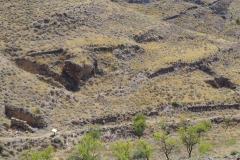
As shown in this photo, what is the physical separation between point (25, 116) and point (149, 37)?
30.9 metres

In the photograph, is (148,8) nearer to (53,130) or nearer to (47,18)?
(47,18)

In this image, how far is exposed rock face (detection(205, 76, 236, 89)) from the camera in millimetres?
59250

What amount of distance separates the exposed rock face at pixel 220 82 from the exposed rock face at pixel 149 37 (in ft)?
43.5

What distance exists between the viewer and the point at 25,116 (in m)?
43.0

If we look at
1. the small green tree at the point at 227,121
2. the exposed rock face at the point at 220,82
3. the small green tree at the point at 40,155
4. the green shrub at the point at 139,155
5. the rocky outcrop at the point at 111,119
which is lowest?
the small green tree at the point at 227,121

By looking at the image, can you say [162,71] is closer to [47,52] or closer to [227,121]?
[227,121]

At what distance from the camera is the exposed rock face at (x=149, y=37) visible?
212 ft

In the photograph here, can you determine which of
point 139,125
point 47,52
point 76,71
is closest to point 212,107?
point 139,125

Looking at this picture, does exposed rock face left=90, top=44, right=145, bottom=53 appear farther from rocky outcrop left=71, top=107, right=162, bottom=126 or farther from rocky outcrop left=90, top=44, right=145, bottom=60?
rocky outcrop left=71, top=107, right=162, bottom=126

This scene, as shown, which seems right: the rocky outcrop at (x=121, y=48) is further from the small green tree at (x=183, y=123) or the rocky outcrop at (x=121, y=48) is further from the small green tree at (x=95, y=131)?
the small green tree at (x=183, y=123)

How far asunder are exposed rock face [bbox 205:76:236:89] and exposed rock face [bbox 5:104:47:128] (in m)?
29.5

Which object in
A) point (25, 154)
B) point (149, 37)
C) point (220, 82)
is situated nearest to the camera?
point (25, 154)

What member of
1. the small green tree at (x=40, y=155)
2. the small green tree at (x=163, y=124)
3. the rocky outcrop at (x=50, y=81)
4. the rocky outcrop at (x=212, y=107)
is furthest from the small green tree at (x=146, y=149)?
the rocky outcrop at (x=50, y=81)

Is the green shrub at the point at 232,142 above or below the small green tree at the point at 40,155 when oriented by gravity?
below
